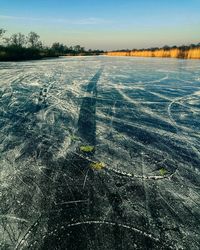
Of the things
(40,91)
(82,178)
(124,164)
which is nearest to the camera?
Result: (82,178)

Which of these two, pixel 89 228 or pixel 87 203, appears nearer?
pixel 89 228

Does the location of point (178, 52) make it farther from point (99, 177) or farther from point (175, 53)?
point (99, 177)

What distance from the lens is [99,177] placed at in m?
2.88

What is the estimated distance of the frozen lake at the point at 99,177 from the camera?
79.8 inches

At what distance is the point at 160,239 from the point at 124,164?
1.33m

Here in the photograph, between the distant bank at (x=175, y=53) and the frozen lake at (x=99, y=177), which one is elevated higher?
the frozen lake at (x=99, y=177)

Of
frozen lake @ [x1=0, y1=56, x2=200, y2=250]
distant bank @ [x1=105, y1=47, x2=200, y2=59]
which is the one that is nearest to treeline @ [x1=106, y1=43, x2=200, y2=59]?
distant bank @ [x1=105, y1=47, x2=200, y2=59]

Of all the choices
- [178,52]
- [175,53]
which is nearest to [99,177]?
[178,52]

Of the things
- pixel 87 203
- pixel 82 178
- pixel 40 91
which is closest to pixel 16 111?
pixel 40 91

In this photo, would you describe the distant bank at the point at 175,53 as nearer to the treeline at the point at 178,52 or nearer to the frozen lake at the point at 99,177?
the treeline at the point at 178,52

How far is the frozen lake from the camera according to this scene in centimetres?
203

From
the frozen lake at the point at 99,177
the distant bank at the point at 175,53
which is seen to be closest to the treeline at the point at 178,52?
the distant bank at the point at 175,53

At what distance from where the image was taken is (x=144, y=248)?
1.88 m

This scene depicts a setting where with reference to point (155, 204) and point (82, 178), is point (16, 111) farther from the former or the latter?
point (155, 204)
